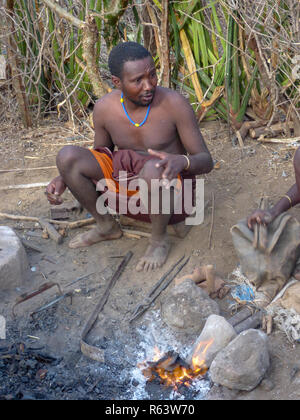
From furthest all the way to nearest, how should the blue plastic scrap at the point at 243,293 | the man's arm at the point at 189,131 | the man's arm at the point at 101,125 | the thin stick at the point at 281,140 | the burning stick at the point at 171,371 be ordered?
the thin stick at the point at 281,140
the man's arm at the point at 101,125
the man's arm at the point at 189,131
the blue plastic scrap at the point at 243,293
the burning stick at the point at 171,371

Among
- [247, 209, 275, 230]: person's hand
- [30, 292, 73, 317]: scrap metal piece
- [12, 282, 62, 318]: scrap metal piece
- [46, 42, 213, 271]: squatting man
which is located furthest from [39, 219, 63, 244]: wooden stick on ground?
[247, 209, 275, 230]: person's hand

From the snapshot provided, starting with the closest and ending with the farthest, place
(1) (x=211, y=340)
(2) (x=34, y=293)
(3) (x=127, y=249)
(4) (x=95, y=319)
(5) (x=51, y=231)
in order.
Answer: (1) (x=211, y=340), (4) (x=95, y=319), (2) (x=34, y=293), (3) (x=127, y=249), (5) (x=51, y=231)

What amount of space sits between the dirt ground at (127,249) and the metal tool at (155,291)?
0.16ft

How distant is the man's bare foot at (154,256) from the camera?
3.27m

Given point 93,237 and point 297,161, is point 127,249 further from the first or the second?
point 297,161

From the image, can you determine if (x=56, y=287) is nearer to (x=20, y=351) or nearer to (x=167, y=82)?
(x=20, y=351)

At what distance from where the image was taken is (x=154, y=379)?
2.51 meters

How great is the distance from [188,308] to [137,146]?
46.2 inches

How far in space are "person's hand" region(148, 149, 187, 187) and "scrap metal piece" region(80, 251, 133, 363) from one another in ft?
2.54

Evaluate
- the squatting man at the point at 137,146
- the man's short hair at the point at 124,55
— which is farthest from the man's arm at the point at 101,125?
the man's short hair at the point at 124,55

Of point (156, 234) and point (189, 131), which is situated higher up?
point (189, 131)

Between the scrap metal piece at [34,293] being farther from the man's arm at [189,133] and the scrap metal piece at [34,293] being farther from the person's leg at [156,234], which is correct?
the man's arm at [189,133]

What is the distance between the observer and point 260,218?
2770 mm

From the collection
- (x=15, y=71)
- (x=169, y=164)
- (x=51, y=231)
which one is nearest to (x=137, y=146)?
(x=169, y=164)
